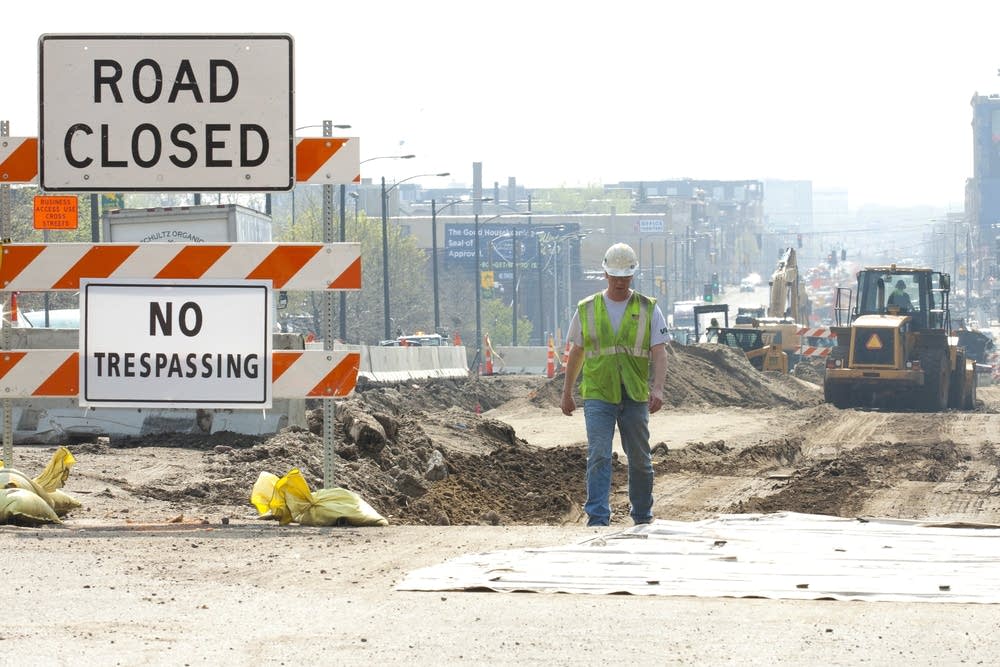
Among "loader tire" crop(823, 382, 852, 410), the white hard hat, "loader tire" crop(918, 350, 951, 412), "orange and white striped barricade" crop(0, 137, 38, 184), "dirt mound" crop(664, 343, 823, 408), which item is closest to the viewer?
"orange and white striped barricade" crop(0, 137, 38, 184)

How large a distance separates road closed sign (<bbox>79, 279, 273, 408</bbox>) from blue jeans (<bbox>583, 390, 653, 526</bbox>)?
2132 mm

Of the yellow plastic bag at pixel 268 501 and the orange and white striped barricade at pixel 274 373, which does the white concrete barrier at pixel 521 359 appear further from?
the orange and white striped barricade at pixel 274 373

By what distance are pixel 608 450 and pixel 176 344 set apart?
Answer: 9.23 ft

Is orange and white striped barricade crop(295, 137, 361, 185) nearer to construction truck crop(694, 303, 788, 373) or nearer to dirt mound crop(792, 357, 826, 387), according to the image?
construction truck crop(694, 303, 788, 373)

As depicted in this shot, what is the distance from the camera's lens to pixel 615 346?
34.8 feet

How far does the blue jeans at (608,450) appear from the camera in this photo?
422 inches

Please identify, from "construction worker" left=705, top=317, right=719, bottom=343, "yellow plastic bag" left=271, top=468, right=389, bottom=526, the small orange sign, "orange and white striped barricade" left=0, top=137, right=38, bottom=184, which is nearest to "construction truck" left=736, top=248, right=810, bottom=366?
"construction worker" left=705, top=317, right=719, bottom=343

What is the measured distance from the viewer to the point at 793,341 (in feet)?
181

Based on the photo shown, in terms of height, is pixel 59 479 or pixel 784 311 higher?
pixel 59 479

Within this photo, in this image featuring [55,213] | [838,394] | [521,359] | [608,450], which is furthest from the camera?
[521,359]

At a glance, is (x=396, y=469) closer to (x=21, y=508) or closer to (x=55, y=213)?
(x=21, y=508)

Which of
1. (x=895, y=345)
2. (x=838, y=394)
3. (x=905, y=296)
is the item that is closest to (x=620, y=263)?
(x=895, y=345)

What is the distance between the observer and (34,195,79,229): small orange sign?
24.5 meters

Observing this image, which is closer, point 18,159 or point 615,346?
point 18,159
